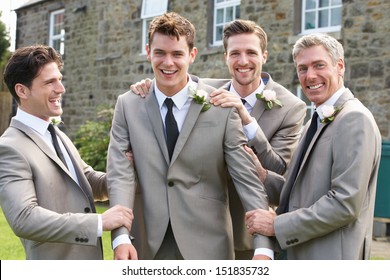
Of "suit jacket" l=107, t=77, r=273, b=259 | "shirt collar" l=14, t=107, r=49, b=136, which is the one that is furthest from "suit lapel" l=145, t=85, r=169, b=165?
"shirt collar" l=14, t=107, r=49, b=136

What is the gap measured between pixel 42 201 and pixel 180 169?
79 centimetres

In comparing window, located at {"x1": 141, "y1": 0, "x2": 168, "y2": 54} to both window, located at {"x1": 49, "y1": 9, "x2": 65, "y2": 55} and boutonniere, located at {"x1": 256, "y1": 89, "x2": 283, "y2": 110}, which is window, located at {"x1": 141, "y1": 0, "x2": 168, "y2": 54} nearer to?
window, located at {"x1": 49, "y1": 9, "x2": 65, "y2": 55}

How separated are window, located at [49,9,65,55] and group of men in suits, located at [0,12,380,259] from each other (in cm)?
1617

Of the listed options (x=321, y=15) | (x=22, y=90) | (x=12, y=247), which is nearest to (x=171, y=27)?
(x=22, y=90)

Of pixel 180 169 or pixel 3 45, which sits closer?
pixel 180 169

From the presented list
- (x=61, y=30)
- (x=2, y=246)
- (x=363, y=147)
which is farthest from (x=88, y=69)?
(x=363, y=147)

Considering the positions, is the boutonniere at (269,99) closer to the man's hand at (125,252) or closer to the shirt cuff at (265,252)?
the shirt cuff at (265,252)

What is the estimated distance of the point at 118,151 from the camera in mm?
3588

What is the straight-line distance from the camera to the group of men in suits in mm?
3244

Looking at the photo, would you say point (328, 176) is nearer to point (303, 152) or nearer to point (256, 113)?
point (303, 152)

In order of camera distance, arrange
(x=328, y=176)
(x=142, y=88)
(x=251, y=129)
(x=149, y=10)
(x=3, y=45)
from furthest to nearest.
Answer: (x=3, y=45)
(x=149, y=10)
(x=142, y=88)
(x=251, y=129)
(x=328, y=176)

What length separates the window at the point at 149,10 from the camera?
15603mm

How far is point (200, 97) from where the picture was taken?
3.61 m
